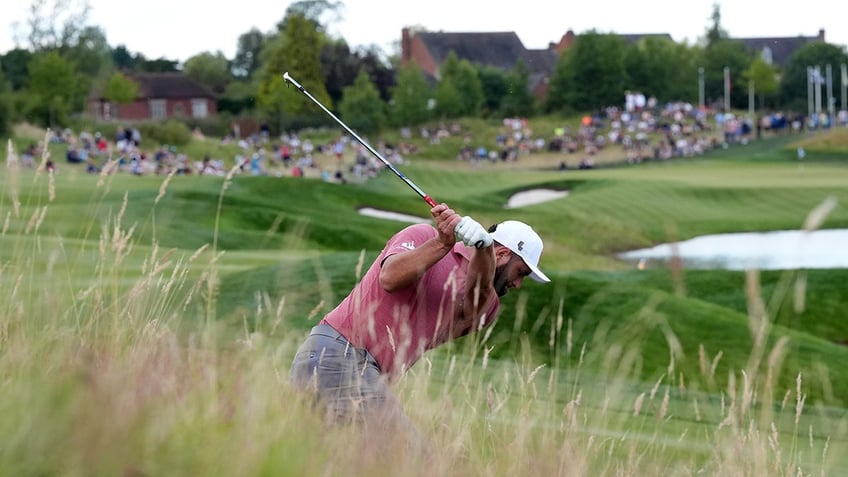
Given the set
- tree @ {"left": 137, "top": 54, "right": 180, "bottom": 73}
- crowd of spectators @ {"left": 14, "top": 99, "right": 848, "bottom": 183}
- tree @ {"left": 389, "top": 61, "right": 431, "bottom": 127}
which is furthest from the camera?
tree @ {"left": 137, "top": 54, "right": 180, "bottom": 73}

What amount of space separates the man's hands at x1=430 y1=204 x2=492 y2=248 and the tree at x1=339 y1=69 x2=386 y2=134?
7048cm

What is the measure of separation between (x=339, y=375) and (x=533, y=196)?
132 feet

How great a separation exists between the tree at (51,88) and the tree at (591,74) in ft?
109

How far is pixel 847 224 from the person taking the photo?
123 feet

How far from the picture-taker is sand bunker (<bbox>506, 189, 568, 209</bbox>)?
1753 inches

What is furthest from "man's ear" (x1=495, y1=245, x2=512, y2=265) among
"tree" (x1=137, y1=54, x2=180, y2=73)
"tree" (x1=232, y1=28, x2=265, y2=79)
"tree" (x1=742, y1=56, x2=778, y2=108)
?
"tree" (x1=232, y1=28, x2=265, y2=79)

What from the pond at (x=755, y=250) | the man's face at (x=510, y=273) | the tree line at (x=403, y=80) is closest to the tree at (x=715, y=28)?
the tree line at (x=403, y=80)

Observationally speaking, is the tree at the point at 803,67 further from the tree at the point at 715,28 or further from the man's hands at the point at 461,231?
the man's hands at the point at 461,231

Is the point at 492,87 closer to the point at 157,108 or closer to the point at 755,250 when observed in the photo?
the point at 157,108

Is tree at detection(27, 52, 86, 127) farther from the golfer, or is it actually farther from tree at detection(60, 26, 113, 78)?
the golfer

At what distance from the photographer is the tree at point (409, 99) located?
8106cm

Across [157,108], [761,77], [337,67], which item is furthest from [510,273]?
[157,108]

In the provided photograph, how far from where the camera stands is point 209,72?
11825 cm

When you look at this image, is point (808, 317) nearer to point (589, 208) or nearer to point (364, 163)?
point (589, 208)
